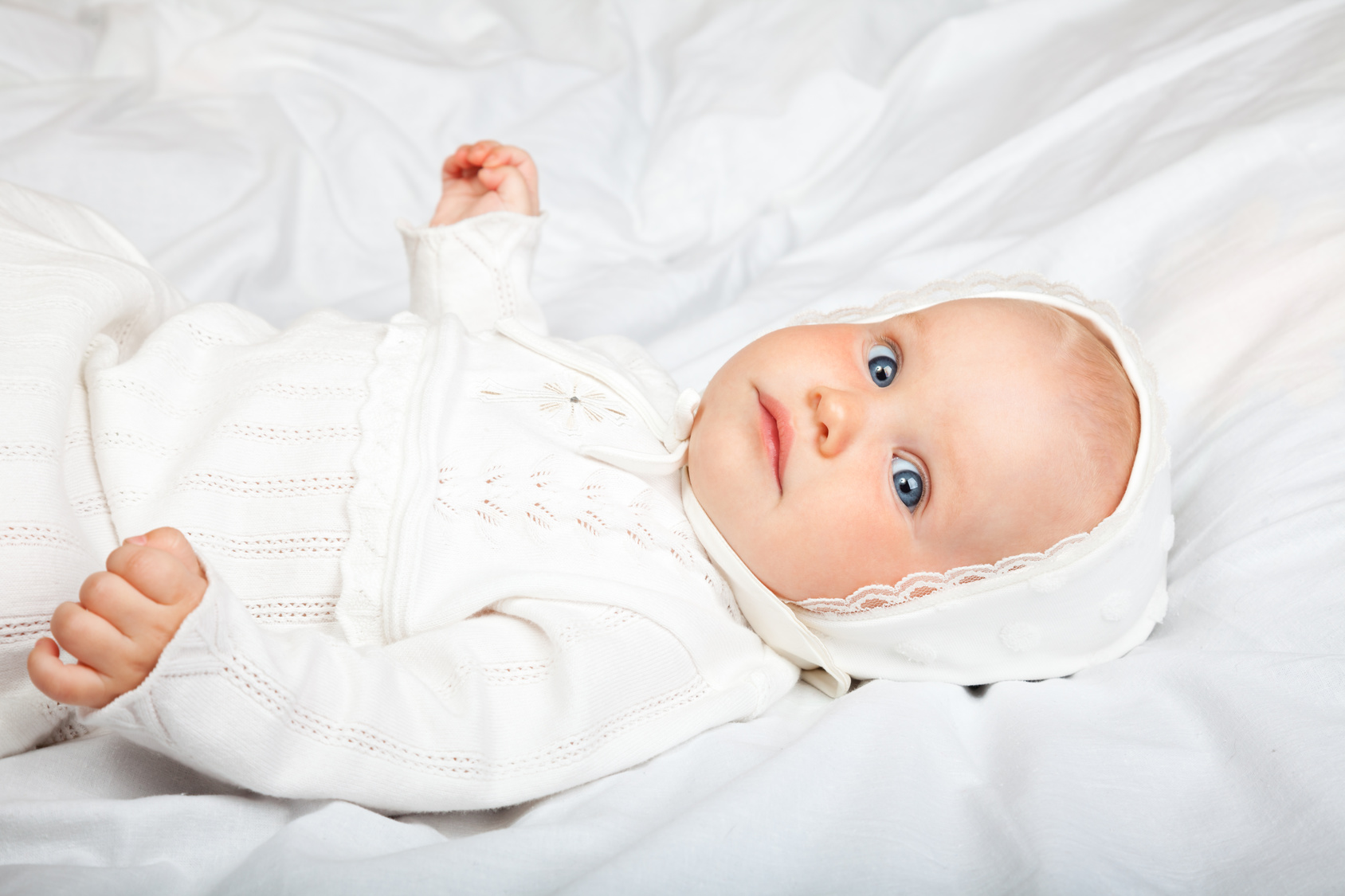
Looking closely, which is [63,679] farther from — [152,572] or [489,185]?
[489,185]

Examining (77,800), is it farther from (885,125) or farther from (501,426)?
(885,125)

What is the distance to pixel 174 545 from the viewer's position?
762mm

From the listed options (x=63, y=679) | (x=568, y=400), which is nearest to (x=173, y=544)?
(x=63, y=679)

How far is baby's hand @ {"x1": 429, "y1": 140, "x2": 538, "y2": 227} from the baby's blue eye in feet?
2.25

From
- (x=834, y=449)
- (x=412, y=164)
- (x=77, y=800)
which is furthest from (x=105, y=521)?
(x=412, y=164)

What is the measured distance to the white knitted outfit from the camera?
0.84 metres

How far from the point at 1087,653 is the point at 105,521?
112 centimetres

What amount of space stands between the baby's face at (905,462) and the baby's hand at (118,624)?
23.0 inches

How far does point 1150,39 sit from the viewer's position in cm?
181

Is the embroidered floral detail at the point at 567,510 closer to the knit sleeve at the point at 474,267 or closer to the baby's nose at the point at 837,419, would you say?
the baby's nose at the point at 837,419

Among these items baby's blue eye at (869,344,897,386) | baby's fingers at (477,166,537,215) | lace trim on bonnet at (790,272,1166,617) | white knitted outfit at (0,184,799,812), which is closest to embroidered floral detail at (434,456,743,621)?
white knitted outfit at (0,184,799,812)

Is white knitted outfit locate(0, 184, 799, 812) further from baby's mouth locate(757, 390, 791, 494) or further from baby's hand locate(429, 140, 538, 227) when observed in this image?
baby's hand locate(429, 140, 538, 227)

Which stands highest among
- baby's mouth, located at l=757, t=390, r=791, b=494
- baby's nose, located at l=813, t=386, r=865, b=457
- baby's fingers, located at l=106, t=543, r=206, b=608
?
baby's nose, located at l=813, t=386, r=865, b=457

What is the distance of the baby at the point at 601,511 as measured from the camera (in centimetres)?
95
